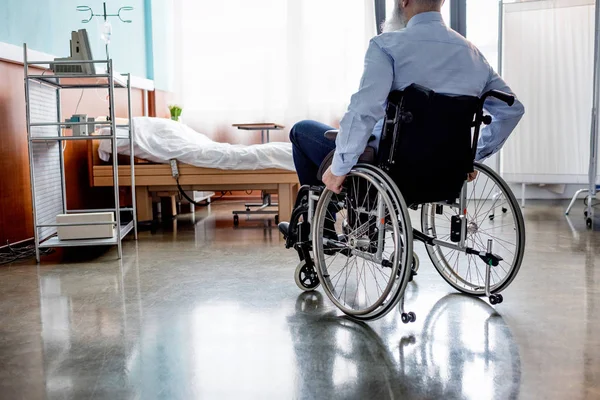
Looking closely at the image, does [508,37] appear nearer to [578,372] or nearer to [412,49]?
[412,49]

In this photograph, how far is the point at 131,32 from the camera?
493 cm

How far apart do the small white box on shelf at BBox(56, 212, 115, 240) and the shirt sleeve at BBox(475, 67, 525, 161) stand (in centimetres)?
186

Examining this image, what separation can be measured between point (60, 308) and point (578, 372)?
162 centimetres

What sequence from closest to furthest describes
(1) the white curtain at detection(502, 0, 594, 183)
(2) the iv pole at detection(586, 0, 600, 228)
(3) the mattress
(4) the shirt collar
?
1. (4) the shirt collar
2. (2) the iv pole at detection(586, 0, 600, 228)
3. (3) the mattress
4. (1) the white curtain at detection(502, 0, 594, 183)

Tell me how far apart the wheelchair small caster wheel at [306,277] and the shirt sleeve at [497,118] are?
28.3 inches

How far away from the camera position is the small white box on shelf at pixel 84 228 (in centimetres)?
299

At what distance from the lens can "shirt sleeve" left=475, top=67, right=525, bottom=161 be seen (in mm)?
1931

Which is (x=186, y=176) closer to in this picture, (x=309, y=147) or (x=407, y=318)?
(x=309, y=147)

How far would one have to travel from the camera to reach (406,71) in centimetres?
173

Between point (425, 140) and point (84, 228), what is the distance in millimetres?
1939

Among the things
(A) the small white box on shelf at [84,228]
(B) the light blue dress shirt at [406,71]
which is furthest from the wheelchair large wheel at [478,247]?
(A) the small white box on shelf at [84,228]

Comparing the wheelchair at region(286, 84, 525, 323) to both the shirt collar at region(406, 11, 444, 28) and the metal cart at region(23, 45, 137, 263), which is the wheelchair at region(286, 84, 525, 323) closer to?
the shirt collar at region(406, 11, 444, 28)

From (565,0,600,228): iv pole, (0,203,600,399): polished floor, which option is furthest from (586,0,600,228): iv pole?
(0,203,600,399): polished floor

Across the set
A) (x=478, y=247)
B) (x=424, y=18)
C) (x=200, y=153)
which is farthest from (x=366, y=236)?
(x=200, y=153)
